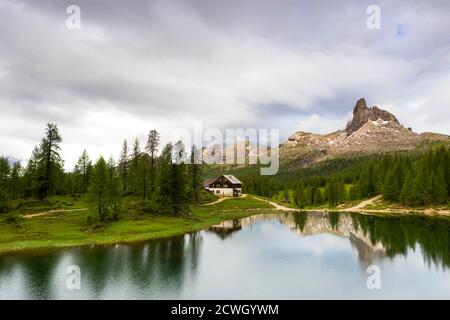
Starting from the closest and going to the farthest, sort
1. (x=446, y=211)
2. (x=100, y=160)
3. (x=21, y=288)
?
(x=21, y=288) < (x=100, y=160) < (x=446, y=211)

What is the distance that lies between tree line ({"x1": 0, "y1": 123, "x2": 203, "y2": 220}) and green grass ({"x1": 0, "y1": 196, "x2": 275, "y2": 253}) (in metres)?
3.30

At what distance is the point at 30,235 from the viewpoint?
59406 mm

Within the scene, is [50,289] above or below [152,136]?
below

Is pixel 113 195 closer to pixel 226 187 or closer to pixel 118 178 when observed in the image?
pixel 118 178

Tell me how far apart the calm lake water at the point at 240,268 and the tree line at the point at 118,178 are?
52.2 ft

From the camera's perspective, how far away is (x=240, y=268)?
47812 millimetres

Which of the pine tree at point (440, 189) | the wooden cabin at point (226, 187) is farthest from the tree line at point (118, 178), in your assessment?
the pine tree at point (440, 189)

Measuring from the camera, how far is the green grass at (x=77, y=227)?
57781 millimetres

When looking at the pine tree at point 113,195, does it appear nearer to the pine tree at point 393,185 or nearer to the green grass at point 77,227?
the green grass at point 77,227
